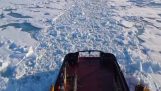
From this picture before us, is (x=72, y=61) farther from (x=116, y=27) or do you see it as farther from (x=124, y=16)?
(x=124, y=16)

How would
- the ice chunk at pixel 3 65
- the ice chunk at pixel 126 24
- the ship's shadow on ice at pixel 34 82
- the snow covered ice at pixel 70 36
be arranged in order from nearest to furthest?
1. the ship's shadow on ice at pixel 34 82
2. the snow covered ice at pixel 70 36
3. the ice chunk at pixel 3 65
4. the ice chunk at pixel 126 24

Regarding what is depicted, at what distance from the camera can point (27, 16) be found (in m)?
11.6

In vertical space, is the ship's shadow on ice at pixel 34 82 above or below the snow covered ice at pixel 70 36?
below

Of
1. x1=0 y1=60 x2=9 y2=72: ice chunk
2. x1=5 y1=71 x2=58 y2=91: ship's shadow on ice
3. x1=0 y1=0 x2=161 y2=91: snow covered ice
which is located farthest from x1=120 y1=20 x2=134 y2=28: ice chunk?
x1=0 y1=60 x2=9 y2=72: ice chunk

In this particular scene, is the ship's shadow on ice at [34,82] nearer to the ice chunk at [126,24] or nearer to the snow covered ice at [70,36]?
the snow covered ice at [70,36]

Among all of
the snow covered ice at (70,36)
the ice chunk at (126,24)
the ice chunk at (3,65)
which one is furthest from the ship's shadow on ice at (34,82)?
the ice chunk at (126,24)

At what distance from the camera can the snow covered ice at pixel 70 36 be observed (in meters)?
7.04

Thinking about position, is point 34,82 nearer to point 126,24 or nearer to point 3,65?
point 3,65

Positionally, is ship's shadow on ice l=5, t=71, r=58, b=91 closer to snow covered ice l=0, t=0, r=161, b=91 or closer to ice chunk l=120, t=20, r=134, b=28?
snow covered ice l=0, t=0, r=161, b=91

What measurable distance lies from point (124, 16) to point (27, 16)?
3934 mm

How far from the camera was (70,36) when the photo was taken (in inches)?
374

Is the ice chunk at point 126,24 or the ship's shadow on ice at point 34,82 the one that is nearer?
the ship's shadow on ice at point 34,82

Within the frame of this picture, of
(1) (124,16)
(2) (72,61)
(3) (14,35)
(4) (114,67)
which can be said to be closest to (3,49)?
(3) (14,35)

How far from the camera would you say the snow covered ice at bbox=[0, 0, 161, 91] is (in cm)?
704
